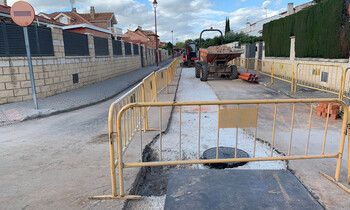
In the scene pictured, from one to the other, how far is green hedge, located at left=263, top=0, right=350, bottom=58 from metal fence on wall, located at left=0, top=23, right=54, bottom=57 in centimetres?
1169

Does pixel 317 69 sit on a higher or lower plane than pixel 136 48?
lower

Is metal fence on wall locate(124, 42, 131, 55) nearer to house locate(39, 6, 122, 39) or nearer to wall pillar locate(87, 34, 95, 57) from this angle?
wall pillar locate(87, 34, 95, 57)

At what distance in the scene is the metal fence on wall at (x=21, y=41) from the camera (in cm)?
786

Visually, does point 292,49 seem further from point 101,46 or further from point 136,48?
point 136,48

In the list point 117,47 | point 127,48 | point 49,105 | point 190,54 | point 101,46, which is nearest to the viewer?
point 49,105

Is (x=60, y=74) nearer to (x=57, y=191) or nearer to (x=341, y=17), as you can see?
(x=57, y=191)

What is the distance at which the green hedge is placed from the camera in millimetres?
9195

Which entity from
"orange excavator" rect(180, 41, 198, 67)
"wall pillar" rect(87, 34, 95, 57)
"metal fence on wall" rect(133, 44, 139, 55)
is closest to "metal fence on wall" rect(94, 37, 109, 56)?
"wall pillar" rect(87, 34, 95, 57)

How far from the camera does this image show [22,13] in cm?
658

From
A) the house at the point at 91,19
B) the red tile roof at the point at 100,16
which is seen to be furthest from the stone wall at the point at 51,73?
the red tile roof at the point at 100,16

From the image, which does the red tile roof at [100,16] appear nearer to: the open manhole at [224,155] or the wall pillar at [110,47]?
the wall pillar at [110,47]

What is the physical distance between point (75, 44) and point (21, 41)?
3.48m

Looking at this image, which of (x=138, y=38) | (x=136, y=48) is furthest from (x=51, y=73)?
(x=138, y=38)

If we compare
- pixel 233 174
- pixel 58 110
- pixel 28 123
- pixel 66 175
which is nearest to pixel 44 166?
pixel 66 175
